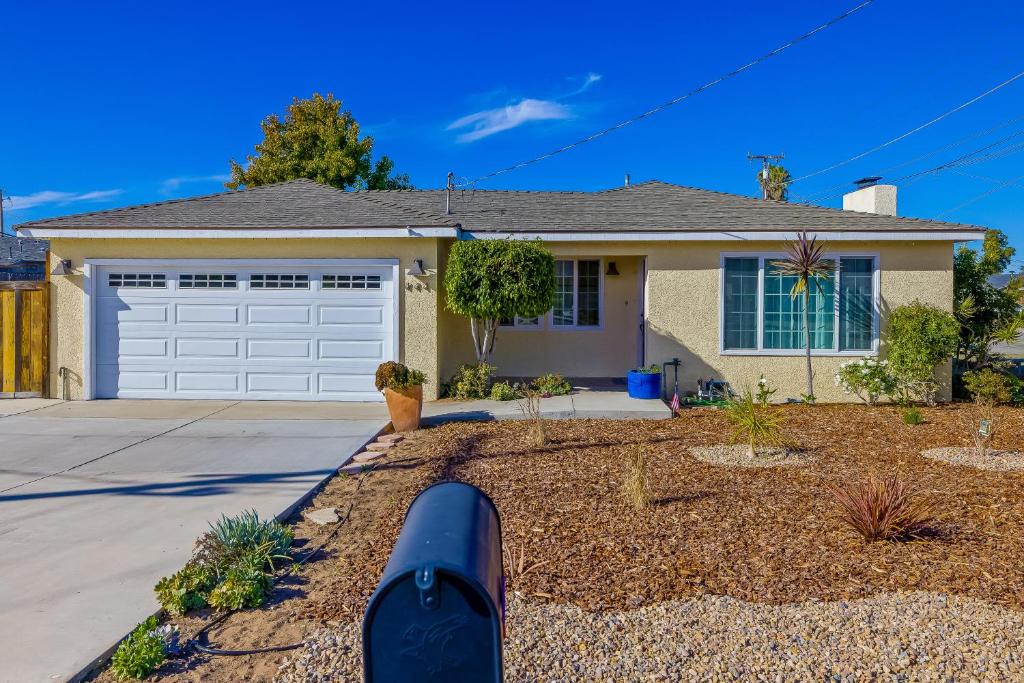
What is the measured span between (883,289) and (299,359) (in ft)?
32.8

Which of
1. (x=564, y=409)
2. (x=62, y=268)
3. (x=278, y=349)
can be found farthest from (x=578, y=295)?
(x=62, y=268)

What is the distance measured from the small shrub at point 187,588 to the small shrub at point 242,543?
112mm

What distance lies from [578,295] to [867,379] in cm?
546

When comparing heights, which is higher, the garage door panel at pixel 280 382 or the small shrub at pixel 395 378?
the small shrub at pixel 395 378

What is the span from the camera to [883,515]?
4.81 metres

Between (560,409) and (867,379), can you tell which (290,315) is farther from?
(867,379)

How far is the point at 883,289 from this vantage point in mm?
11812

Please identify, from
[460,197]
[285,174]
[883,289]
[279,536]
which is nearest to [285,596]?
[279,536]

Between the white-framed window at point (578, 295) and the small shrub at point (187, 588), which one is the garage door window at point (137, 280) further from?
the small shrub at point (187, 588)

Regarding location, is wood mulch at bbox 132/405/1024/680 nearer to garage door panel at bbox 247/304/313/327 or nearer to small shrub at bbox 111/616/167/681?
small shrub at bbox 111/616/167/681

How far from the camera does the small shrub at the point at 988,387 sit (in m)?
10.9

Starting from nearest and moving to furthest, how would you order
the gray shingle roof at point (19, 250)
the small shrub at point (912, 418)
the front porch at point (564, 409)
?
the small shrub at point (912, 418), the front porch at point (564, 409), the gray shingle roof at point (19, 250)

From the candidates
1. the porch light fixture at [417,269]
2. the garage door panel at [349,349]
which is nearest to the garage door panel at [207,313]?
the garage door panel at [349,349]

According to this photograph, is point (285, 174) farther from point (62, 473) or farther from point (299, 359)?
point (62, 473)
